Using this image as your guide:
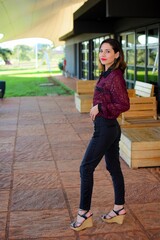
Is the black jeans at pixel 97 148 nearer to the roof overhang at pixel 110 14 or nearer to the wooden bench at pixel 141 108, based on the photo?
the wooden bench at pixel 141 108

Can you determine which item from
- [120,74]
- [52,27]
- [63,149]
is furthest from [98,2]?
[52,27]

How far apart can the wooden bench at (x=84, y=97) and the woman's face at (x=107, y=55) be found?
27.9 feet

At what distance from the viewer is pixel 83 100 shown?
511 inches

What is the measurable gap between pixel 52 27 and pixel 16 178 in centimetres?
3408

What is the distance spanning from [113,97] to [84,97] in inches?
349

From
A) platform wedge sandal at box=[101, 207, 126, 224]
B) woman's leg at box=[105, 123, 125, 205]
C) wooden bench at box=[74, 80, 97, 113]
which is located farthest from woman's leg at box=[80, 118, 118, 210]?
wooden bench at box=[74, 80, 97, 113]

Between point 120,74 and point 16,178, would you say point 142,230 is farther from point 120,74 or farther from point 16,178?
point 16,178

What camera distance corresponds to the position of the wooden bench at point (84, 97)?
12992 mm

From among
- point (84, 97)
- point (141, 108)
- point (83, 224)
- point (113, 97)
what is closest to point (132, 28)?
point (84, 97)

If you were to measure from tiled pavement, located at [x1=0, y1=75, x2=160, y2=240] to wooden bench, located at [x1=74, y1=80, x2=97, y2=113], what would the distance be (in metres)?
2.40

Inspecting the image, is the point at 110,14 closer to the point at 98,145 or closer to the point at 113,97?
the point at 113,97

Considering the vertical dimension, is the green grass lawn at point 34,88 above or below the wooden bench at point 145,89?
below

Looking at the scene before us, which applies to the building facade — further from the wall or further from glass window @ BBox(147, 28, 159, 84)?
the wall

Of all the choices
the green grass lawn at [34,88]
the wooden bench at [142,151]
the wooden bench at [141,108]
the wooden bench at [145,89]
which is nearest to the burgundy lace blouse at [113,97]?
the wooden bench at [142,151]
